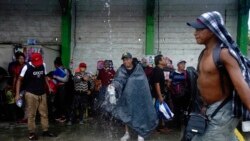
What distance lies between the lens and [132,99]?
851 cm

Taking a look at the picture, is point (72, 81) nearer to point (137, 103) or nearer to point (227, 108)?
point (137, 103)

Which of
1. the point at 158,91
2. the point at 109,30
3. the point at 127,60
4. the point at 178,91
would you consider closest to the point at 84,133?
the point at 158,91

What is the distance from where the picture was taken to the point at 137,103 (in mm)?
8531

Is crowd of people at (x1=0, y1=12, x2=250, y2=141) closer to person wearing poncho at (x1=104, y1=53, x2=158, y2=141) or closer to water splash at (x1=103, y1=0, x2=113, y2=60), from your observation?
person wearing poncho at (x1=104, y1=53, x2=158, y2=141)

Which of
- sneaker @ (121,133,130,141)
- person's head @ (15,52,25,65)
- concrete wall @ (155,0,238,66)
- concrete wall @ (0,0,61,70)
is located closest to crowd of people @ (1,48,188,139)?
person's head @ (15,52,25,65)

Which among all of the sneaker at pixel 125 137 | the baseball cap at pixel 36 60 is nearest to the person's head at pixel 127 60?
the sneaker at pixel 125 137

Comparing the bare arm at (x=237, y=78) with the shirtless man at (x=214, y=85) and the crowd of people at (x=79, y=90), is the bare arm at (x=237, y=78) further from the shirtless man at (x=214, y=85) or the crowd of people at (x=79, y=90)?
the crowd of people at (x=79, y=90)

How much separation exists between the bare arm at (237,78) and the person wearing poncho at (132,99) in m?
5.16

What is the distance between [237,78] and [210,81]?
0.29m

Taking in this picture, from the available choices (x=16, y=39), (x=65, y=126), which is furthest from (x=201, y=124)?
(x=16, y=39)

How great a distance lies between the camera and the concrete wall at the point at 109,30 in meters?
12.7

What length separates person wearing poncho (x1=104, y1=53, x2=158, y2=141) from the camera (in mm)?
8492

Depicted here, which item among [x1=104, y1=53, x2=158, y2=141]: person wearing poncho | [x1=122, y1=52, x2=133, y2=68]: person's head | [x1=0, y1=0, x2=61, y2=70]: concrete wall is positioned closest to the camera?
[x1=122, y1=52, x2=133, y2=68]: person's head

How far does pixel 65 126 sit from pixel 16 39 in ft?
13.1
